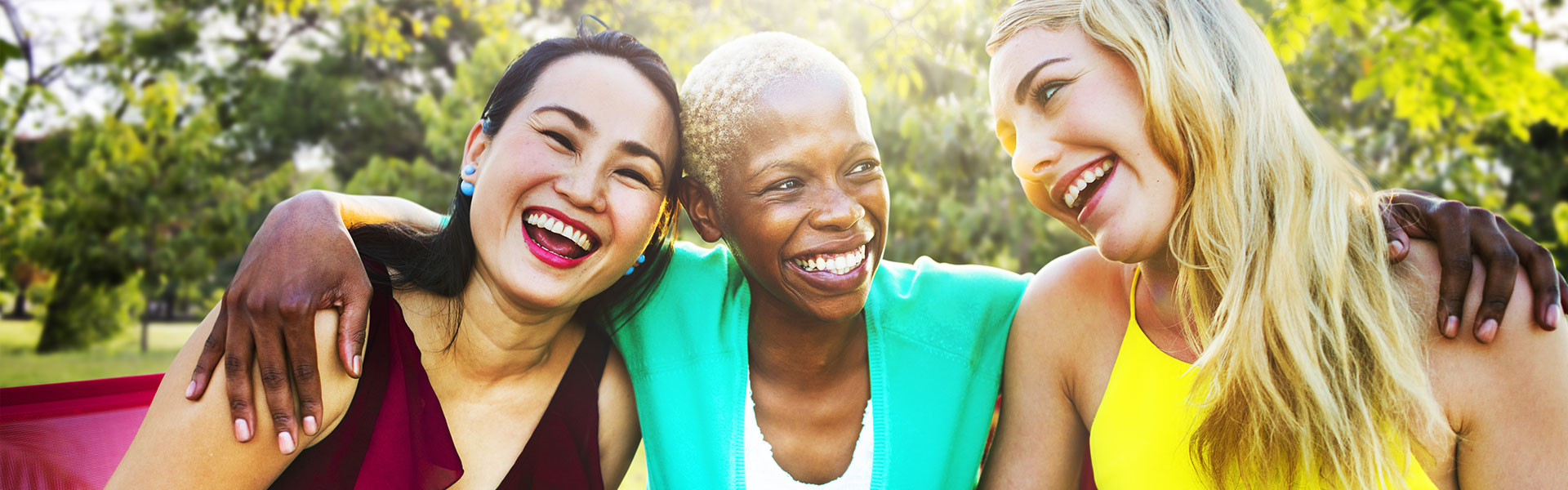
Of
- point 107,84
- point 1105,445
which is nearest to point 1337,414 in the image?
point 1105,445

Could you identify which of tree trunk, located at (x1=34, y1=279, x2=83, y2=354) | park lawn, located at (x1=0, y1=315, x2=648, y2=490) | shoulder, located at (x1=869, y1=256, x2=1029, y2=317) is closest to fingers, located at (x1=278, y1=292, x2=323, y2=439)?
shoulder, located at (x1=869, y1=256, x2=1029, y2=317)

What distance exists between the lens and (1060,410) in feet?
7.84

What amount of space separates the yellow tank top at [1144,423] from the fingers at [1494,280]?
569 millimetres

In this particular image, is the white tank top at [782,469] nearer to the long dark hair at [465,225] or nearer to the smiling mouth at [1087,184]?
the long dark hair at [465,225]

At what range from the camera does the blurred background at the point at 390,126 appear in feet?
21.7

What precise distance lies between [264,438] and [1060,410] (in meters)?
1.91

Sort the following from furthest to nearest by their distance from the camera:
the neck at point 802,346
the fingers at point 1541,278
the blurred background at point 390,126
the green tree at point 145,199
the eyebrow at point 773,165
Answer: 1. the green tree at point 145,199
2. the blurred background at point 390,126
3. the neck at point 802,346
4. the eyebrow at point 773,165
5. the fingers at point 1541,278

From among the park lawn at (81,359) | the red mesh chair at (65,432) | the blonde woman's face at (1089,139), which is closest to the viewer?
the blonde woman's face at (1089,139)

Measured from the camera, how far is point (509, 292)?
227 cm

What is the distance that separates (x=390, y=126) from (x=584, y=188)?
1372 cm

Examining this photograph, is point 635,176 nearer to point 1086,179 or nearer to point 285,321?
point 285,321

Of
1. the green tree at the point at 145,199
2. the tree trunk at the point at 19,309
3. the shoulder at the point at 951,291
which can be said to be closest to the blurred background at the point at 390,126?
the green tree at the point at 145,199

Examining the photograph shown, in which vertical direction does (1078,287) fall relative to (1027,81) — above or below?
below

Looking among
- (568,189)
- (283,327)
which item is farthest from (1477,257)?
(283,327)
